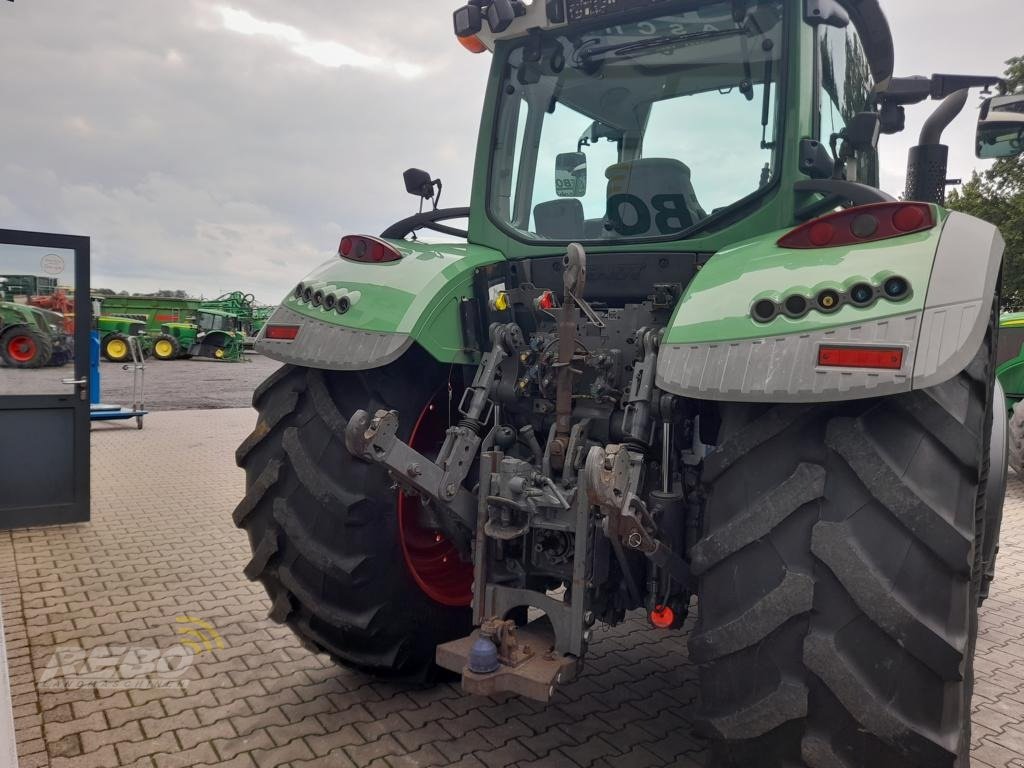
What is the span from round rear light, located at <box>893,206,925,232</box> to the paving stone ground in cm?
191

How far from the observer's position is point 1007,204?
76.4 feet

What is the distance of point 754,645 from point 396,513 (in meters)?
1.36

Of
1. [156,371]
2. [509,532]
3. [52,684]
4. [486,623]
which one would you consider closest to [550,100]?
[509,532]

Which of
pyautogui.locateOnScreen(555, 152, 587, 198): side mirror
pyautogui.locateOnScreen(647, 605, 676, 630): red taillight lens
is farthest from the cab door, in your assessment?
pyautogui.locateOnScreen(647, 605, 676, 630): red taillight lens

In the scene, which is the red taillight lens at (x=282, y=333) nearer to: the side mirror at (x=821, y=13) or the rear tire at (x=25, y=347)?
the side mirror at (x=821, y=13)

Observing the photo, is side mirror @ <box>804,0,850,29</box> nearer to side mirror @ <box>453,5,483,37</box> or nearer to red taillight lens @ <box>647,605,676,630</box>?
side mirror @ <box>453,5,483,37</box>

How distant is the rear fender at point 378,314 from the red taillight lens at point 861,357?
4.40 ft

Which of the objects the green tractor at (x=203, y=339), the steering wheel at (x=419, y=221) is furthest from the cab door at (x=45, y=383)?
the green tractor at (x=203, y=339)

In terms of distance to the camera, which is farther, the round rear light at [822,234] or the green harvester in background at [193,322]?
the green harvester in background at [193,322]

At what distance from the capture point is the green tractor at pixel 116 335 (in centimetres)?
2544

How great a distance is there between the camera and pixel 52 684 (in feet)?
10.5

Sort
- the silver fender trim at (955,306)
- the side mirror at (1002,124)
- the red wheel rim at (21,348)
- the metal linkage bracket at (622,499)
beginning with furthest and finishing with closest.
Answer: the red wheel rim at (21,348), the side mirror at (1002,124), the metal linkage bracket at (622,499), the silver fender trim at (955,306)

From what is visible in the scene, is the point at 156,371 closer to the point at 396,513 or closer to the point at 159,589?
the point at 159,589

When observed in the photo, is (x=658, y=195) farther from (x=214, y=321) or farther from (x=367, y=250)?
(x=214, y=321)
